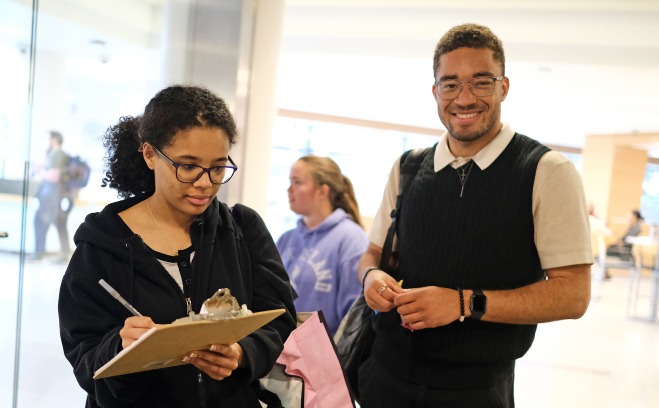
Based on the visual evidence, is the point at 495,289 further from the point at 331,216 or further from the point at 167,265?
the point at 331,216

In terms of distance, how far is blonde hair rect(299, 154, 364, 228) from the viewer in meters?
3.65

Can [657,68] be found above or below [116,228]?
above

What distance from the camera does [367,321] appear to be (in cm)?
201

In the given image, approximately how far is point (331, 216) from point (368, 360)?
5.23 feet

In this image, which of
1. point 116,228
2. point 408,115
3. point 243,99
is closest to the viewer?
point 116,228

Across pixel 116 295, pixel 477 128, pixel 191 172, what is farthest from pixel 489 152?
pixel 116 295

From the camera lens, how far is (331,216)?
137 inches

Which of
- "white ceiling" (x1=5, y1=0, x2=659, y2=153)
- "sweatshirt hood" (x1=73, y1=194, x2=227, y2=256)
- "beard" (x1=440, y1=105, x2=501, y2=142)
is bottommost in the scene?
"sweatshirt hood" (x1=73, y1=194, x2=227, y2=256)

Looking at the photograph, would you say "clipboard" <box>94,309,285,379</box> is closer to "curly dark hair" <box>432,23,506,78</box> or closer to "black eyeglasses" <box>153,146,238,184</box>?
"black eyeglasses" <box>153,146,238,184</box>

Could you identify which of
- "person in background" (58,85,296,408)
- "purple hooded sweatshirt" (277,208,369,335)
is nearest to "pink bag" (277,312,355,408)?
"person in background" (58,85,296,408)

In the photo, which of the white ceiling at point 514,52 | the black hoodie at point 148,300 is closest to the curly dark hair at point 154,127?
the black hoodie at point 148,300

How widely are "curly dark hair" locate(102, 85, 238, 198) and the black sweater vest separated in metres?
0.63

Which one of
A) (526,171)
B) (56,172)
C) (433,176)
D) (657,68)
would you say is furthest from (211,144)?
(657,68)

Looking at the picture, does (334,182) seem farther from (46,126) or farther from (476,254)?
(476,254)
